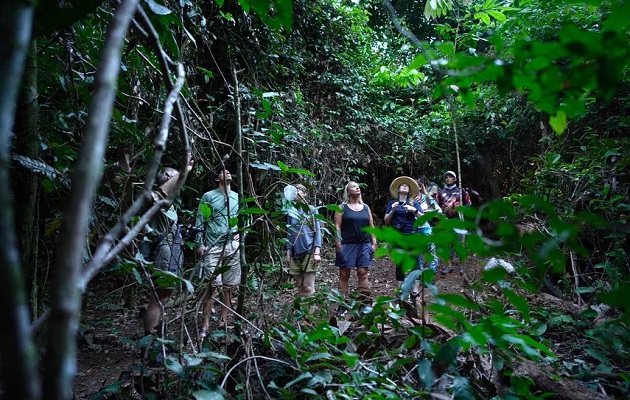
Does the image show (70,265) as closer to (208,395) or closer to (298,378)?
(208,395)

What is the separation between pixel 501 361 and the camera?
193 cm

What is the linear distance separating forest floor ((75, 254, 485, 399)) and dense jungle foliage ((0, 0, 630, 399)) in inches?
3.6

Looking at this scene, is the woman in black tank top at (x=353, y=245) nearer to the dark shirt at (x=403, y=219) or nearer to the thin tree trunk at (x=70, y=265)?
the dark shirt at (x=403, y=219)

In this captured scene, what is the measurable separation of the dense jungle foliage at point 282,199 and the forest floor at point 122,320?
92 millimetres

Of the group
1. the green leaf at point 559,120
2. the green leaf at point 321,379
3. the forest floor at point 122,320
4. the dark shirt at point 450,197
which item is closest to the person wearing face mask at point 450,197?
the dark shirt at point 450,197

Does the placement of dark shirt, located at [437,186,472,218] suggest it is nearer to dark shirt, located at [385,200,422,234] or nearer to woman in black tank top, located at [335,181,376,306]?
dark shirt, located at [385,200,422,234]

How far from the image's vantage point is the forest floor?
2585 mm

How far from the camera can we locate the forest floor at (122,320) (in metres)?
2.58

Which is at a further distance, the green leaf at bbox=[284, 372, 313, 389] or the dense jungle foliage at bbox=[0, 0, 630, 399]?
the green leaf at bbox=[284, 372, 313, 389]

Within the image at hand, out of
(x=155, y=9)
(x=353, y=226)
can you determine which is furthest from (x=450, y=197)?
(x=155, y=9)

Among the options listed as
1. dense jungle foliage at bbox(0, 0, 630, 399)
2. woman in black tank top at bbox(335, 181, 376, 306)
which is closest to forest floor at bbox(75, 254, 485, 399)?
dense jungle foliage at bbox(0, 0, 630, 399)

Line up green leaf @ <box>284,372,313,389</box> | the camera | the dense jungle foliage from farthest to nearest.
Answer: the camera
green leaf @ <box>284,372,313,389</box>
the dense jungle foliage

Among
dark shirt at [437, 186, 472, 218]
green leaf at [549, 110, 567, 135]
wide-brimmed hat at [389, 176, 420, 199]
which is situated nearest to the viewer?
green leaf at [549, 110, 567, 135]

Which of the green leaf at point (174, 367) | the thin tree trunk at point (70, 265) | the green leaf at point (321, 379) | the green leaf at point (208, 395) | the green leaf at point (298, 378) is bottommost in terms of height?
the green leaf at point (321, 379)
